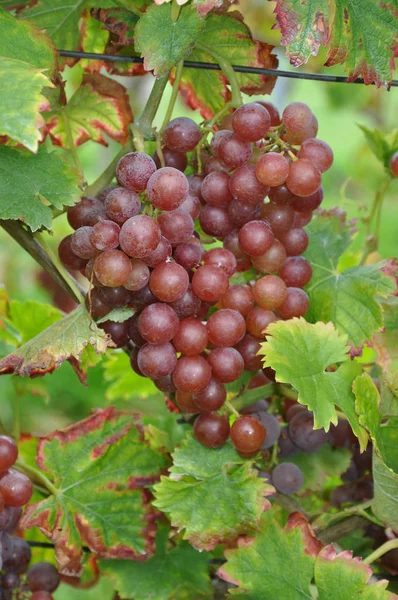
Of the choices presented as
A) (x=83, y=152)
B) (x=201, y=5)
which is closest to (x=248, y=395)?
(x=201, y=5)

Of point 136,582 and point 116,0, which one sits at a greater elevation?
point 116,0

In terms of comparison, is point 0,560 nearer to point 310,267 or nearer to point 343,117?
point 310,267

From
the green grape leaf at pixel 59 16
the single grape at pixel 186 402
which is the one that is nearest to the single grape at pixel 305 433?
the single grape at pixel 186 402

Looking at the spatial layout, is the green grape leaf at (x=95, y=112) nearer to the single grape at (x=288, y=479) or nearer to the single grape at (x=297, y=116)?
the single grape at (x=297, y=116)

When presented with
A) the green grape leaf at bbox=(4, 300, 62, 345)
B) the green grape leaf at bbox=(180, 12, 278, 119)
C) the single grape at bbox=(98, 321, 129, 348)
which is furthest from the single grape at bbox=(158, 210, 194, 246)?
the green grape leaf at bbox=(4, 300, 62, 345)

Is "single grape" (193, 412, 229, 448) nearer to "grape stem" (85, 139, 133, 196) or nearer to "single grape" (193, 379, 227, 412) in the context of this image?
"single grape" (193, 379, 227, 412)

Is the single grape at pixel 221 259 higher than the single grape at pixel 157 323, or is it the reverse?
the single grape at pixel 221 259

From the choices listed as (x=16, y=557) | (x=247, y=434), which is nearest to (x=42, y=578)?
(x=16, y=557)
